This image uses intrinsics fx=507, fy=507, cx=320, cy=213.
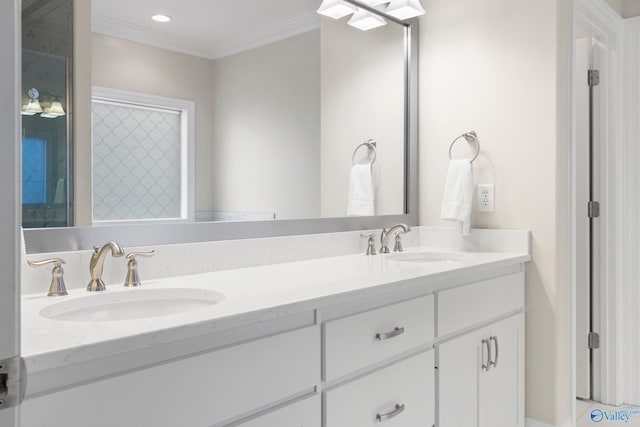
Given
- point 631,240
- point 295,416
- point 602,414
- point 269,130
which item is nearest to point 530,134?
point 631,240

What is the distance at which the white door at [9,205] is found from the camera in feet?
1.58

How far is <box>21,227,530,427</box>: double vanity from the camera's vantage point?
84 centimetres

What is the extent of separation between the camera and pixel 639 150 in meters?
2.66

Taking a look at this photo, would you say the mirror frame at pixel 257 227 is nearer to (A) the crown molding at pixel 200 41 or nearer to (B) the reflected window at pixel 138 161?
(B) the reflected window at pixel 138 161

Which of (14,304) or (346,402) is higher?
(14,304)

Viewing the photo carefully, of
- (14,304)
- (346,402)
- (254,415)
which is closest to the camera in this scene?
(14,304)

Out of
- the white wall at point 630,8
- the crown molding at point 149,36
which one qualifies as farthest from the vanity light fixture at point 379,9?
the white wall at point 630,8

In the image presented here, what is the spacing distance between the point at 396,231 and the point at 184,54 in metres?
1.21

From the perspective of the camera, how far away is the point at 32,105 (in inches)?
49.1

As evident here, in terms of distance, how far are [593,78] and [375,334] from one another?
2093 mm

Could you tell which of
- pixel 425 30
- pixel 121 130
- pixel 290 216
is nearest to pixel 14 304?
pixel 121 130

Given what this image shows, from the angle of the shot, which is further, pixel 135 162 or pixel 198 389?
pixel 135 162

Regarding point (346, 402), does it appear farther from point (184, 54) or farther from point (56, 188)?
point (184, 54)

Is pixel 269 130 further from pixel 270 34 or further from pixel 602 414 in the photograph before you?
pixel 602 414
